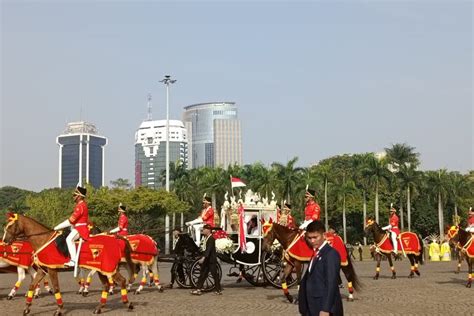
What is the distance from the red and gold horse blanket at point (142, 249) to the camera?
20062 millimetres

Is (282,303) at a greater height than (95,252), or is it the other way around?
(95,252)

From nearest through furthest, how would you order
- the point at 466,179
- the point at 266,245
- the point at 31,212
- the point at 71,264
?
the point at 71,264, the point at 266,245, the point at 31,212, the point at 466,179

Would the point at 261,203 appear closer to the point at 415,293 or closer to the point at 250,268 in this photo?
the point at 250,268

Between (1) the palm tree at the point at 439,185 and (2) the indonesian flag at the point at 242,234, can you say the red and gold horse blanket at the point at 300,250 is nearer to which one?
(2) the indonesian flag at the point at 242,234

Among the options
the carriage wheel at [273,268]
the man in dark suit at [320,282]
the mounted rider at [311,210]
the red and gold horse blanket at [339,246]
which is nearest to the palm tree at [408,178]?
the carriage wheel at [273,268]

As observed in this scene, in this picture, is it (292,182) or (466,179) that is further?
(466,179)

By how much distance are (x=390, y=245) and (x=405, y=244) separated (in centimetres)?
118

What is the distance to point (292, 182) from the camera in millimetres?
79188

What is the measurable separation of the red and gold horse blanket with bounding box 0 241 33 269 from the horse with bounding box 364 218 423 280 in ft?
41.5

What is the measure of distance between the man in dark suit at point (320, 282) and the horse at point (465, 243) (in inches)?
573

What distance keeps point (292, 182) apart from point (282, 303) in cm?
6312

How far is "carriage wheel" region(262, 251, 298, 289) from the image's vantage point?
794 inches

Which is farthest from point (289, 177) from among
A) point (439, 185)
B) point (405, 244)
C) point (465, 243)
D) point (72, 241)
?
point (72, 241)

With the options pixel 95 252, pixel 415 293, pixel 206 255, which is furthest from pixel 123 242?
pixel 415 293
